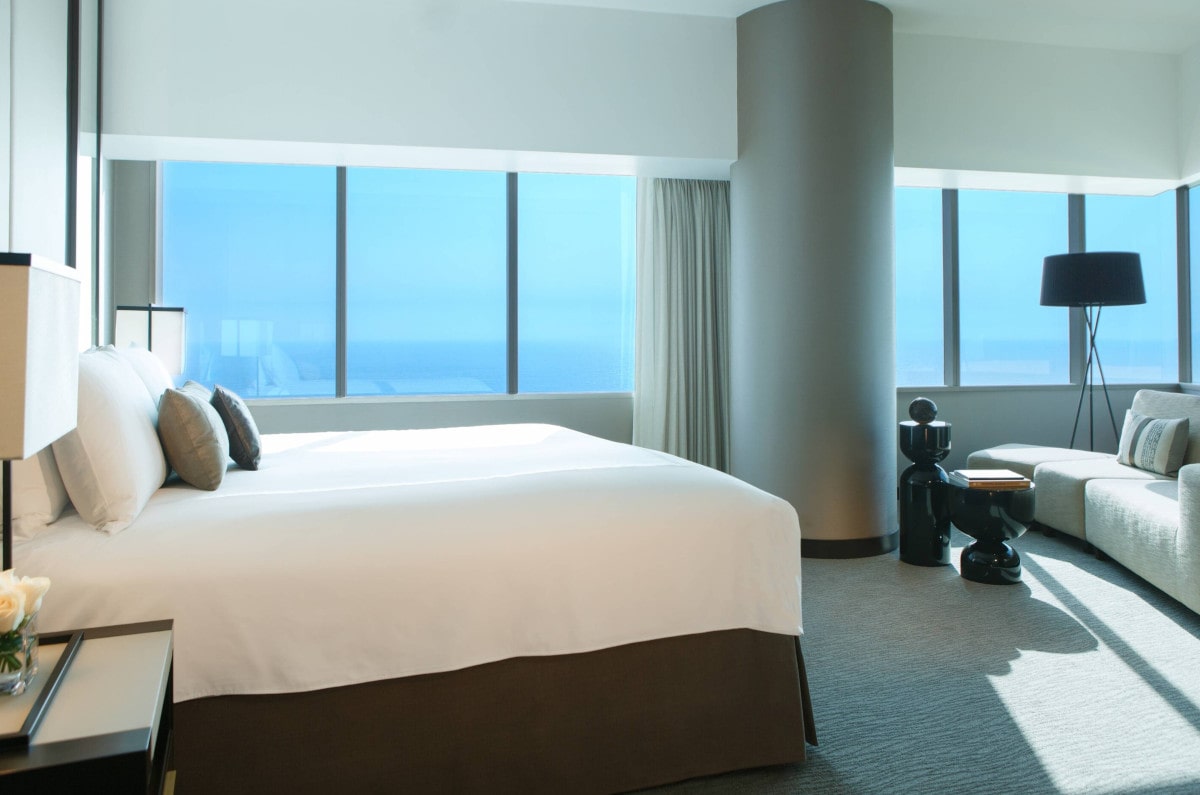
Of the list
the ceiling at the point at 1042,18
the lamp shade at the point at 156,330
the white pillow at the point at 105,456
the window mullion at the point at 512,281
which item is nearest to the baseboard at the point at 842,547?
the window mullion at the point at 512,281

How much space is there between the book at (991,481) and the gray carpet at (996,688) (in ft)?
1.48

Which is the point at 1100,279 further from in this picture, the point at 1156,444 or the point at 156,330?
the point at 156,330

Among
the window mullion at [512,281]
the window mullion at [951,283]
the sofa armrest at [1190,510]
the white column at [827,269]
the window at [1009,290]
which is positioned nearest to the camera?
the sofa armrest at [1190,510]

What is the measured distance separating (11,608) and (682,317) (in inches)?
178

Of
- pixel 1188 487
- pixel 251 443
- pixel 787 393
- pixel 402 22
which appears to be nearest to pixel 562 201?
pixel 402 22

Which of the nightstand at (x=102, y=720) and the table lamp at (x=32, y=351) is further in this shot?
the table lamp at (x=32, y=351)

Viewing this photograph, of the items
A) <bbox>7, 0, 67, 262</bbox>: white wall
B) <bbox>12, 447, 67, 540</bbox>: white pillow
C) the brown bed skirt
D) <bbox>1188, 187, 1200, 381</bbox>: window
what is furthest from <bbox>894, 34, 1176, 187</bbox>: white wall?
<bbox>12, 447, 67, 540</bbox>: white pillow

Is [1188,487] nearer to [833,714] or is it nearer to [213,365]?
[833,714]

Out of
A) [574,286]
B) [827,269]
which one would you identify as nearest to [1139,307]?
[827,269]

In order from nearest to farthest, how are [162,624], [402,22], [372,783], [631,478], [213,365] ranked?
[162,624]
[372,783]
[631,478]
[402,22]
[213,365]

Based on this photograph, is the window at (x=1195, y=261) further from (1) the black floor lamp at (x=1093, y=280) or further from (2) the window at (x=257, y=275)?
(2) the window at (x=257, y=275)

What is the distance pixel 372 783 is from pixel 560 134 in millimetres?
3512

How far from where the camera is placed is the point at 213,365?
5426 mm

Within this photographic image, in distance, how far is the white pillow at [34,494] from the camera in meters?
1.70
